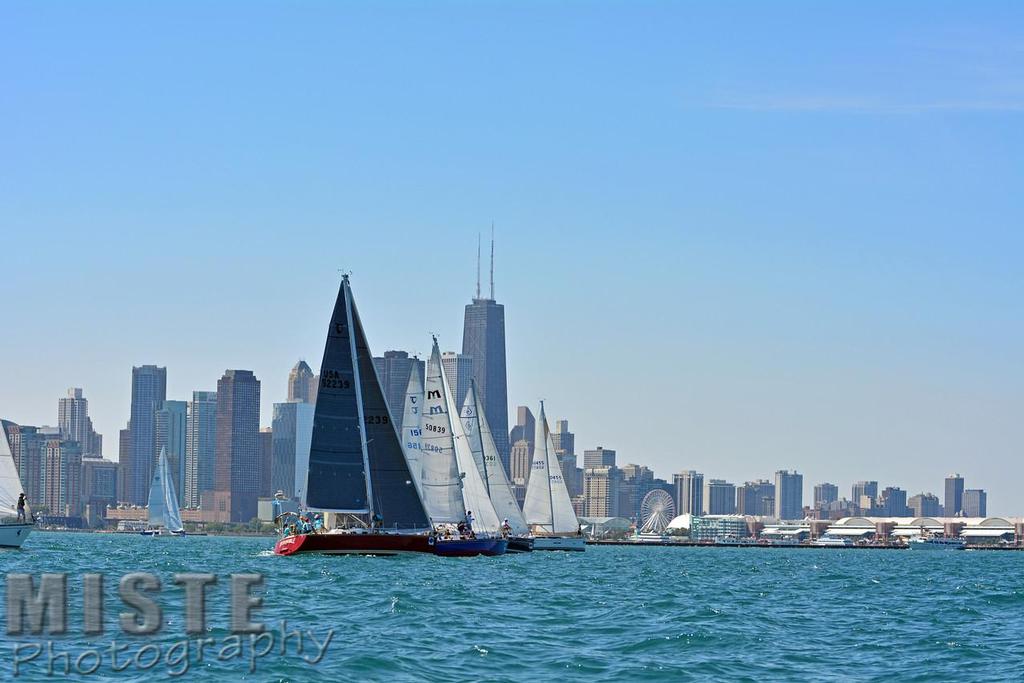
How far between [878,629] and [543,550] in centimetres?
8632

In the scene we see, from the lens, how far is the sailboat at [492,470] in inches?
4237

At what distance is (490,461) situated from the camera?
112 metres

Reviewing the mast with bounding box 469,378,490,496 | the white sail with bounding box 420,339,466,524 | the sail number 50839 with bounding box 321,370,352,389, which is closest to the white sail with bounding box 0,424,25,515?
the sail number 50839 with bounding box 321,370,352,389

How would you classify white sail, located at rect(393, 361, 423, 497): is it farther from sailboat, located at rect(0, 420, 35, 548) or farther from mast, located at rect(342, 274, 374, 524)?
sailboat, located at rect(0, 420, 35, 548)

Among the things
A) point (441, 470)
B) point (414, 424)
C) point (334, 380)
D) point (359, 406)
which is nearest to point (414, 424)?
point (414, 424)

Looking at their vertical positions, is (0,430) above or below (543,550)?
above

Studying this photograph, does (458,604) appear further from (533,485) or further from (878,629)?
(533,485)

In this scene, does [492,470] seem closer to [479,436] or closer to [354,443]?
[479,436]

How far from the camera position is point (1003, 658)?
3625 cm

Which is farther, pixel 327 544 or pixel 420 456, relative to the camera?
Answer: pixel 420 456

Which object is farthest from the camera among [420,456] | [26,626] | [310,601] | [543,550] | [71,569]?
[543,550]

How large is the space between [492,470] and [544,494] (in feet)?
75.6

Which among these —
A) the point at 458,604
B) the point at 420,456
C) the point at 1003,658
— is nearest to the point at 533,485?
the point at 420,456

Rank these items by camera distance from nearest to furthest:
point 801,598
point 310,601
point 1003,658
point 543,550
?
point 1003,658, point 310,601, point 801,598, point 543,550
